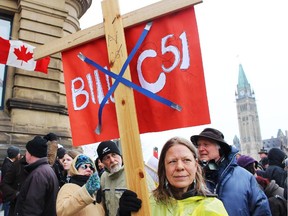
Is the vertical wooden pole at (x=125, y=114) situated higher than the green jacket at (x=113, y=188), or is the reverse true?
the vertical wooden pole at (x=125, y=114)

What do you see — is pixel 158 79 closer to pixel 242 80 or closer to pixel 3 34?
pixel 3 34

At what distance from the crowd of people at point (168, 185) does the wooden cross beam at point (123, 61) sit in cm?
12

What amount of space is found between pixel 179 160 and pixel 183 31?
3.58 feet

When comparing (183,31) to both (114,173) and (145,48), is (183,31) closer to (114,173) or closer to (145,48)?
(145,48)

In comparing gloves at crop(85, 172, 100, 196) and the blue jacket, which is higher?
gloves at crop(85, 172, 100, 196)

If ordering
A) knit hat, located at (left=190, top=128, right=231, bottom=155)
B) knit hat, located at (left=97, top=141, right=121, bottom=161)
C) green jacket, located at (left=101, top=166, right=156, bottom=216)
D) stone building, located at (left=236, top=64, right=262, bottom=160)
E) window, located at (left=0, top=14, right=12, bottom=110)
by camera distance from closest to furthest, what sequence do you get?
green jacket, located at (left=101, top=166, right=156, bottom=216) < knit hat, located at (left=190, top=128, right=231, bottom=155) < knit hat, located at (left=97, top=141, right=121, bottom=161) < window, located at (left=0, top=14, right=12, bottom=110) < stone building, located at (left=236, top=64, right=262, bottom=160)

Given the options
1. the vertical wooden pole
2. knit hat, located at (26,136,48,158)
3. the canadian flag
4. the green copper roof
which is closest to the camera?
the vertical wooden pole

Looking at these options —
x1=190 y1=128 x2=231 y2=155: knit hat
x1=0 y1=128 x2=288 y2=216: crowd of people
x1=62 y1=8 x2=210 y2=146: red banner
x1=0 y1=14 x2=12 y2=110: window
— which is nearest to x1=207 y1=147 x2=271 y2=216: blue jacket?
x1=0 y1=128 x2=288 y2=216: crowd of people

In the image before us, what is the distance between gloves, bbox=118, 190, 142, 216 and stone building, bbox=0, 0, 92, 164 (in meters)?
7.51

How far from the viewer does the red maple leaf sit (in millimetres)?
8946

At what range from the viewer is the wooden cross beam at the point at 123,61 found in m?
2.19

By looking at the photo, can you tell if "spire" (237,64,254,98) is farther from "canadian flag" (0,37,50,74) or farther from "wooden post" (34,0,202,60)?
"wooden post" (34,0,202,60)

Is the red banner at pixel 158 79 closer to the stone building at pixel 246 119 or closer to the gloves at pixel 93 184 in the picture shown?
the gloves at pixel 93 184

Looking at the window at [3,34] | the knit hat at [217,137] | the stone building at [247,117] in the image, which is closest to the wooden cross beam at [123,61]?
the knit hat at [217,137]
